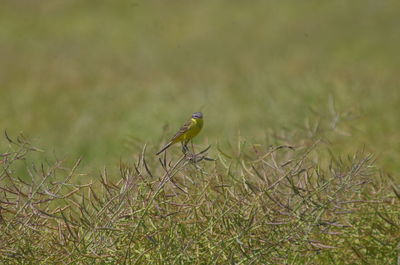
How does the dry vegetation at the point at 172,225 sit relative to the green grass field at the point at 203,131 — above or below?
below

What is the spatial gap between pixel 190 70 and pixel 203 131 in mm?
3790

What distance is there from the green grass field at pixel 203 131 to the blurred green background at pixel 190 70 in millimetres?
49

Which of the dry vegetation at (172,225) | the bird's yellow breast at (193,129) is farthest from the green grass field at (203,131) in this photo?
the bird's yellow breast at (193,129)

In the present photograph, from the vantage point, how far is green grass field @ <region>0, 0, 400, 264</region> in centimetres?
262

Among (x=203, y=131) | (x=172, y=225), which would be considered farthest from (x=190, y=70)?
(x=172, y=225)

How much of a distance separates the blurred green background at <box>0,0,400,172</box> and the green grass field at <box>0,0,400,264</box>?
49 millimetres

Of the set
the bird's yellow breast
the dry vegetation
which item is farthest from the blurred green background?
the dry vegetation

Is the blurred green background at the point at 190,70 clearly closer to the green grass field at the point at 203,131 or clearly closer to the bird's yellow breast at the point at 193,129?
the green grass field at the point at 203,131

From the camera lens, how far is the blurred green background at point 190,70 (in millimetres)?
8266

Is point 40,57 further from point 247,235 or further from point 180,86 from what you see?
point 247,235

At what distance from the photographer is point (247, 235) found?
2.60 m

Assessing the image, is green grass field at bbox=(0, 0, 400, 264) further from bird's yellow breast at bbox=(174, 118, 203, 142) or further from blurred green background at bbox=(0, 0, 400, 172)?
bird's yellow breast at bbox=(174, 118, 203, 142)

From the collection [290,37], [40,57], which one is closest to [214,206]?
[40,57]

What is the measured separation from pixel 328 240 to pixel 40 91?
8585 millimetres
